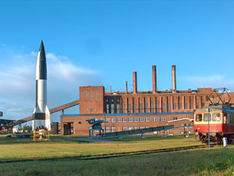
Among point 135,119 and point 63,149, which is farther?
point 135,119

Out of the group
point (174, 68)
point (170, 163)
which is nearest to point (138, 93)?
point (174, 68)

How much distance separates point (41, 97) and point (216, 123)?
47955mm

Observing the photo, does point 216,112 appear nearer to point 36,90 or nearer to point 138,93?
point 36,90

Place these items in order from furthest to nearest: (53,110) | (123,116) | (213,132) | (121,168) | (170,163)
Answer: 1. (53,110)
2. (123,116)
3. (213,132)
4. (170,163)
5. (121,168)

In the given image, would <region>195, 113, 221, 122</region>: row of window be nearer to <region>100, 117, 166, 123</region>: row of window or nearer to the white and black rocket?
the white and black rocket

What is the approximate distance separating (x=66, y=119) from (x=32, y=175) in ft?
278

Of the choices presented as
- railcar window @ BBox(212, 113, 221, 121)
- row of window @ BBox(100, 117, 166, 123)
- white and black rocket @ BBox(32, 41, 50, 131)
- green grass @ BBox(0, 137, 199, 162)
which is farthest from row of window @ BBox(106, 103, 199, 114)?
railcar window @ BBox(212, 113, 221, 121)

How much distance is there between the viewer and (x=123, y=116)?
309 feet

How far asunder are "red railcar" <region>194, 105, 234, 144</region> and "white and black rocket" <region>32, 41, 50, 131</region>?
4402 centimetres

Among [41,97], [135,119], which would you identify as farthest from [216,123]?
[135,119]

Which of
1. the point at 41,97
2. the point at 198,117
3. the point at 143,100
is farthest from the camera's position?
the point at 143,100

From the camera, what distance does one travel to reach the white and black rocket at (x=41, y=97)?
69625mm

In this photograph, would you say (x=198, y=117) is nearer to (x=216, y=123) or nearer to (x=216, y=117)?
(x=216, y=117)

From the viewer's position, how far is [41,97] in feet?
233
